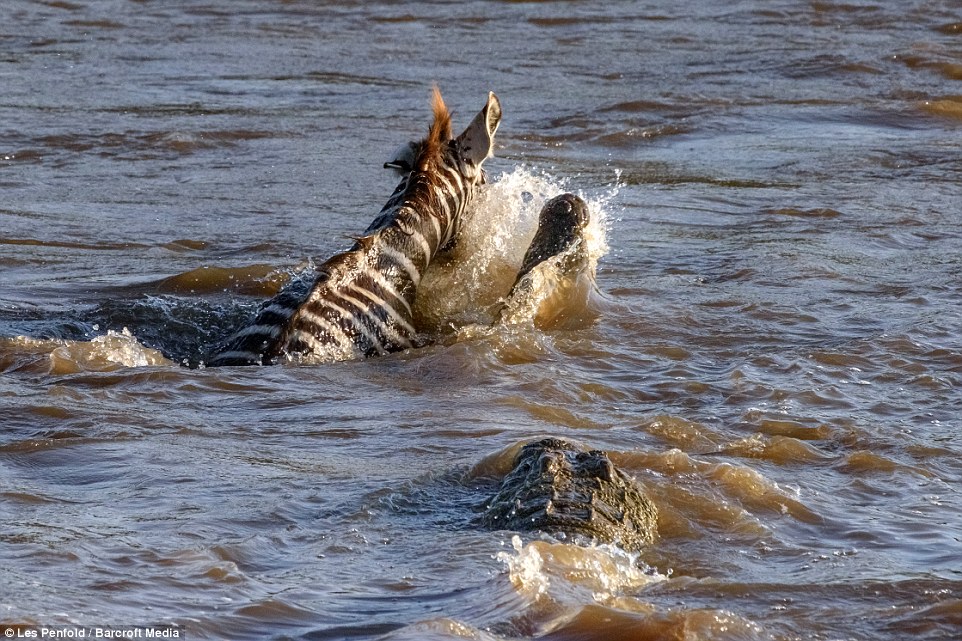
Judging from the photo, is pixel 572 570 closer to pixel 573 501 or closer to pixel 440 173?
pixel 573 501

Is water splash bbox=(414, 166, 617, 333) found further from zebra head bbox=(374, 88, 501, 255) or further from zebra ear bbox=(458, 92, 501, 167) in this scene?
zebra ear bbox=(458, 92, 501, 167)

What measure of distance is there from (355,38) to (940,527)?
517 inches

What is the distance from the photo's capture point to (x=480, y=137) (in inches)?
254

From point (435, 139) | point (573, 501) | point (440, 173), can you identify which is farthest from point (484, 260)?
point (573, 501)

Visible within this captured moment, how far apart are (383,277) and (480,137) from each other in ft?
2.68

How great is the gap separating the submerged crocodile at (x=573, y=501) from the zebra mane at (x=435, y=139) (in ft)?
7.33

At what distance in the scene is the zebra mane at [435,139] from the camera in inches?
249

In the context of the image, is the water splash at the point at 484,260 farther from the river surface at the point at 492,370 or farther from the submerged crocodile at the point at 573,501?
the submerged crocodile at the point at 573,501

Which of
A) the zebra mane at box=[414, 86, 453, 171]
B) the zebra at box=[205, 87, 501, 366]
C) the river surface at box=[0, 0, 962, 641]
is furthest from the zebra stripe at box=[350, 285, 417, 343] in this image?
the zebra mane at box=[414, 86, 453, 171]

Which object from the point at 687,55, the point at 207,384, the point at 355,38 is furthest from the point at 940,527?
the point at 355,38

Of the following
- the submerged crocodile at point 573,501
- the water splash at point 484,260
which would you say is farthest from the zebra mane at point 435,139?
the submerged crocodile at point 573,501

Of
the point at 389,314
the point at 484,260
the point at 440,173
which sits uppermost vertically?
the point at 440,173

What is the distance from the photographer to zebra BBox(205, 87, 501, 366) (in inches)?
232

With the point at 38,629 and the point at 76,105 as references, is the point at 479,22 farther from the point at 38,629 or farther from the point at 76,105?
the point at 38,629
